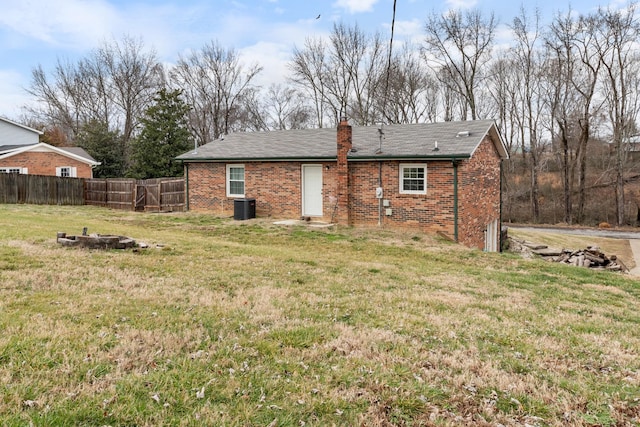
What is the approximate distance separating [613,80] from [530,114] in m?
5.31

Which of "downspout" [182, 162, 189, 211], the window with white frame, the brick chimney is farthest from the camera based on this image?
the window with white frame

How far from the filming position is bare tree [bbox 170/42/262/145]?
3762 centimetres

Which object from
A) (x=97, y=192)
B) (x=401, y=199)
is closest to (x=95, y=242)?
(x=401, y=199)

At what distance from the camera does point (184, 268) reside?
7156mm

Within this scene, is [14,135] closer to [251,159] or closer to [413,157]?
[251,159]

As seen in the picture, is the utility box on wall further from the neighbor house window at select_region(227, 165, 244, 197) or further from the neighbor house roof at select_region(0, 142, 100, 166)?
the neighbor house roof at select_region(0, 142, 100, 166)

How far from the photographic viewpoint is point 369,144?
619 inches

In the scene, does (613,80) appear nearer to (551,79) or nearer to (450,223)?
(551,79)

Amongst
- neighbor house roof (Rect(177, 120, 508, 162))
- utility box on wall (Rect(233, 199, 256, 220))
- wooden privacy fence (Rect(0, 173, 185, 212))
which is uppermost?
neighbor house roof (Rect(177, 120, 508, 162))

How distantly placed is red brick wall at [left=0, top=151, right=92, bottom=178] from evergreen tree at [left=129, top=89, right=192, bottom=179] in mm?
3629

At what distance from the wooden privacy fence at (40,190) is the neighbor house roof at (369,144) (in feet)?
25.3

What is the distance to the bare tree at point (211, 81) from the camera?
37625 mm

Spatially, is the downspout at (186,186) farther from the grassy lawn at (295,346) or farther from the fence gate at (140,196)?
the grassy lawn at (295,346)

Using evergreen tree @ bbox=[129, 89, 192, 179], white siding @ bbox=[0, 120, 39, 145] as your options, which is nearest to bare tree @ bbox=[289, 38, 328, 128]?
evergreen tree @ bbox=[129, 89, 192, 179]
